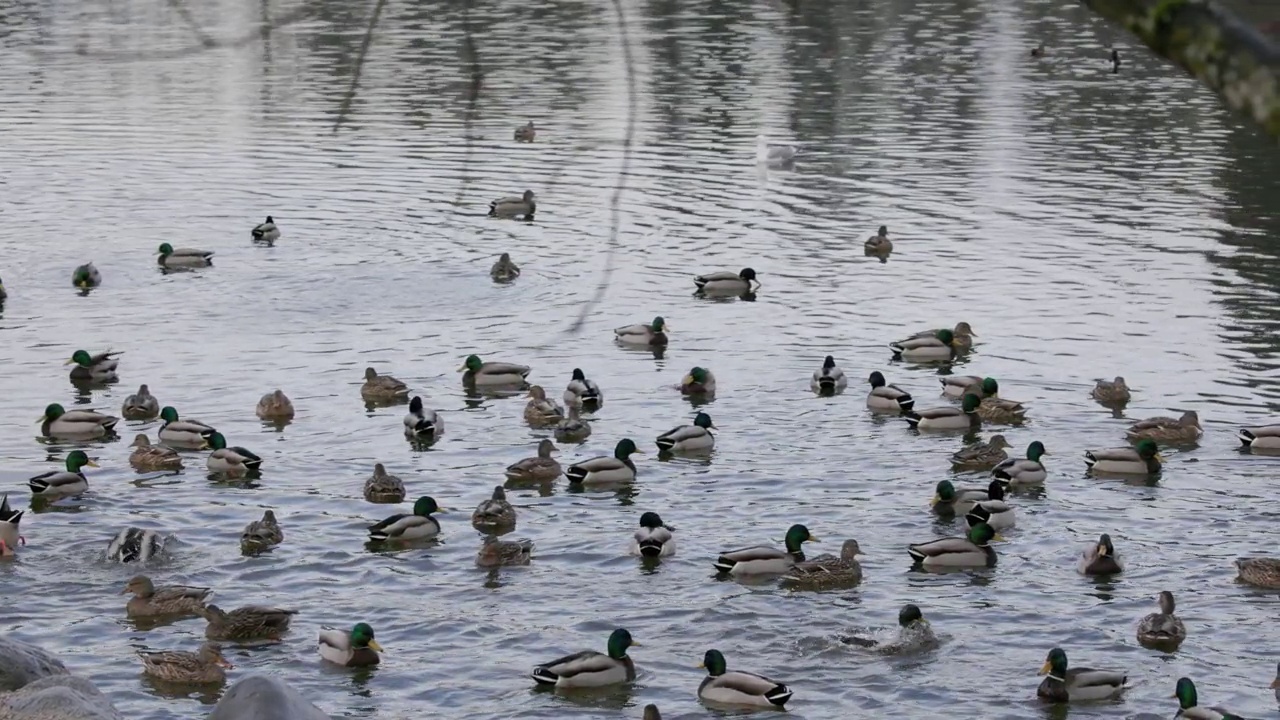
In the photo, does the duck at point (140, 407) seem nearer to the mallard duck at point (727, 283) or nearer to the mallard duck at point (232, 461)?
the mallard duck at point (232, 461)

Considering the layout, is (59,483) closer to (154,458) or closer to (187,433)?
(154,458)

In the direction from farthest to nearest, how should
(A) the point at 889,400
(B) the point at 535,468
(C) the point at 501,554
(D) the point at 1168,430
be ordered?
(A) the point at 889,400 → (D) the point at 1168,430 → (B) the point at 535,468 → (C) the point at 501,554

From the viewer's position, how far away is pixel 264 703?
11281mm

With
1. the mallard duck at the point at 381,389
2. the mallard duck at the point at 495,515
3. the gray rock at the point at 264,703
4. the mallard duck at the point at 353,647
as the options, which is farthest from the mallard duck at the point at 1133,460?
the gray rock at the point at 264,703

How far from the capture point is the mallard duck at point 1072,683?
15312mm

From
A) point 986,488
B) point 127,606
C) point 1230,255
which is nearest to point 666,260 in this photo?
point 1230,255

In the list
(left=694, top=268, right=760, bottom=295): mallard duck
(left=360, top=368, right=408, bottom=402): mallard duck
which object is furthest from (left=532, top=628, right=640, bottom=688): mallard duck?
(left=694, top=268, right=760, bottom=295): mallard duck

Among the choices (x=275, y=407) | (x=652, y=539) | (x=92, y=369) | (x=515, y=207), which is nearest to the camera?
(x=652, y=539)

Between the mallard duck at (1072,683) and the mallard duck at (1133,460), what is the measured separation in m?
6.23

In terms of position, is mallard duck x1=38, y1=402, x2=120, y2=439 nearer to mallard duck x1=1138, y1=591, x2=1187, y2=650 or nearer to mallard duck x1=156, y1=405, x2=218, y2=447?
mallard duck x1=156, y1=405, x2=218, y2=447

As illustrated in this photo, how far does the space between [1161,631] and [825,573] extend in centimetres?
329

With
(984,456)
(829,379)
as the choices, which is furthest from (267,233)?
(984,456)

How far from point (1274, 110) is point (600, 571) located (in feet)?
50.2

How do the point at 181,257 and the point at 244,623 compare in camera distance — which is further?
the point at 181,257
